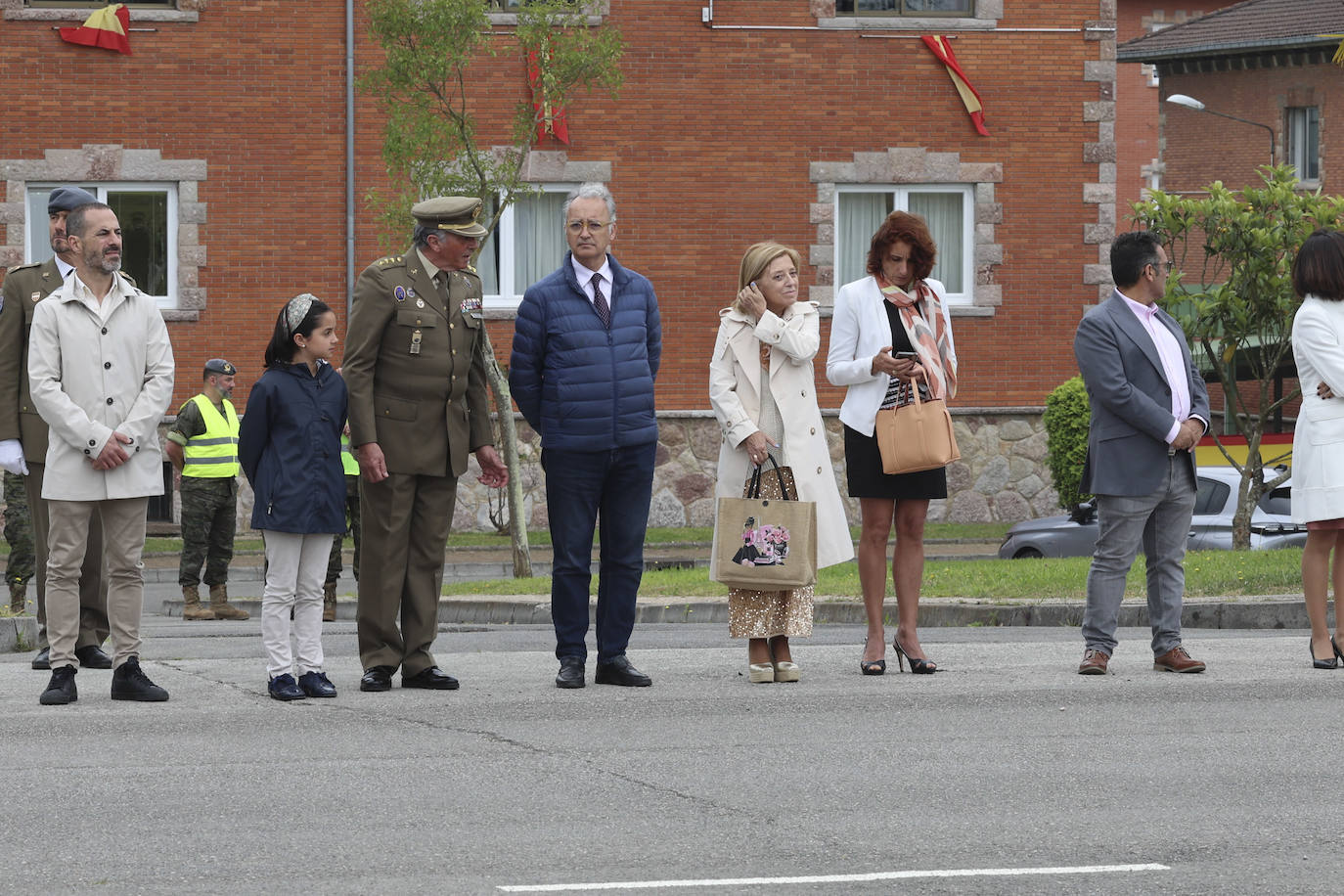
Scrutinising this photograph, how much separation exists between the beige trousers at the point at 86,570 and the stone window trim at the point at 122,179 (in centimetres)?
1398

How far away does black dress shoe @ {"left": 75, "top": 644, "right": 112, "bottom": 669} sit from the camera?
9828 mm

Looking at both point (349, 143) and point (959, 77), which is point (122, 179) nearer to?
point (349, 143)

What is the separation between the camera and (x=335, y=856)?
578cm

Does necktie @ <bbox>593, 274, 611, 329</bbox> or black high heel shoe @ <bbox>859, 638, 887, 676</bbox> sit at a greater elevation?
necktie @ <bbox>593, 274, 611, 329</bbox>

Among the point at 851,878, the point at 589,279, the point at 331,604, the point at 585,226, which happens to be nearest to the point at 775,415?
the point at 589,279

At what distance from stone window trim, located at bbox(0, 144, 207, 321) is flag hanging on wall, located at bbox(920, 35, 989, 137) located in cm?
907

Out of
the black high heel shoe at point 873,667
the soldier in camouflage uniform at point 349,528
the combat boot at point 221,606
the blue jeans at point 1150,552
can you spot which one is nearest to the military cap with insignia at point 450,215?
the black high heel shoe at point 873,667

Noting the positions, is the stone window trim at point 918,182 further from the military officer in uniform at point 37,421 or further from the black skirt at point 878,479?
the military officer in uniform at point 37,421

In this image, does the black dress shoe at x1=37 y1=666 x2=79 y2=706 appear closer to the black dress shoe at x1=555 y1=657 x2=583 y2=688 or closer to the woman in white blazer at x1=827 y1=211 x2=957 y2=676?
the black dress shoe at x1=555 y1=657 x2=583 y2=688

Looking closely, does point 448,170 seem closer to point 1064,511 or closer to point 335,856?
Answer: point 1064,511

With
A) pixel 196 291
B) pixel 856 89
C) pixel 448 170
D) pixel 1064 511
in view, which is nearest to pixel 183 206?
pixel 196 291

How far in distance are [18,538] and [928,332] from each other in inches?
287

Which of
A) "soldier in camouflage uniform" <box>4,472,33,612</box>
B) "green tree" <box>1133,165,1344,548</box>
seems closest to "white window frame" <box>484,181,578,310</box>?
"green tree" <box>1133,165,1344,548</box>

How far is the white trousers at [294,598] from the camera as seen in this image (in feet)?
28.7
